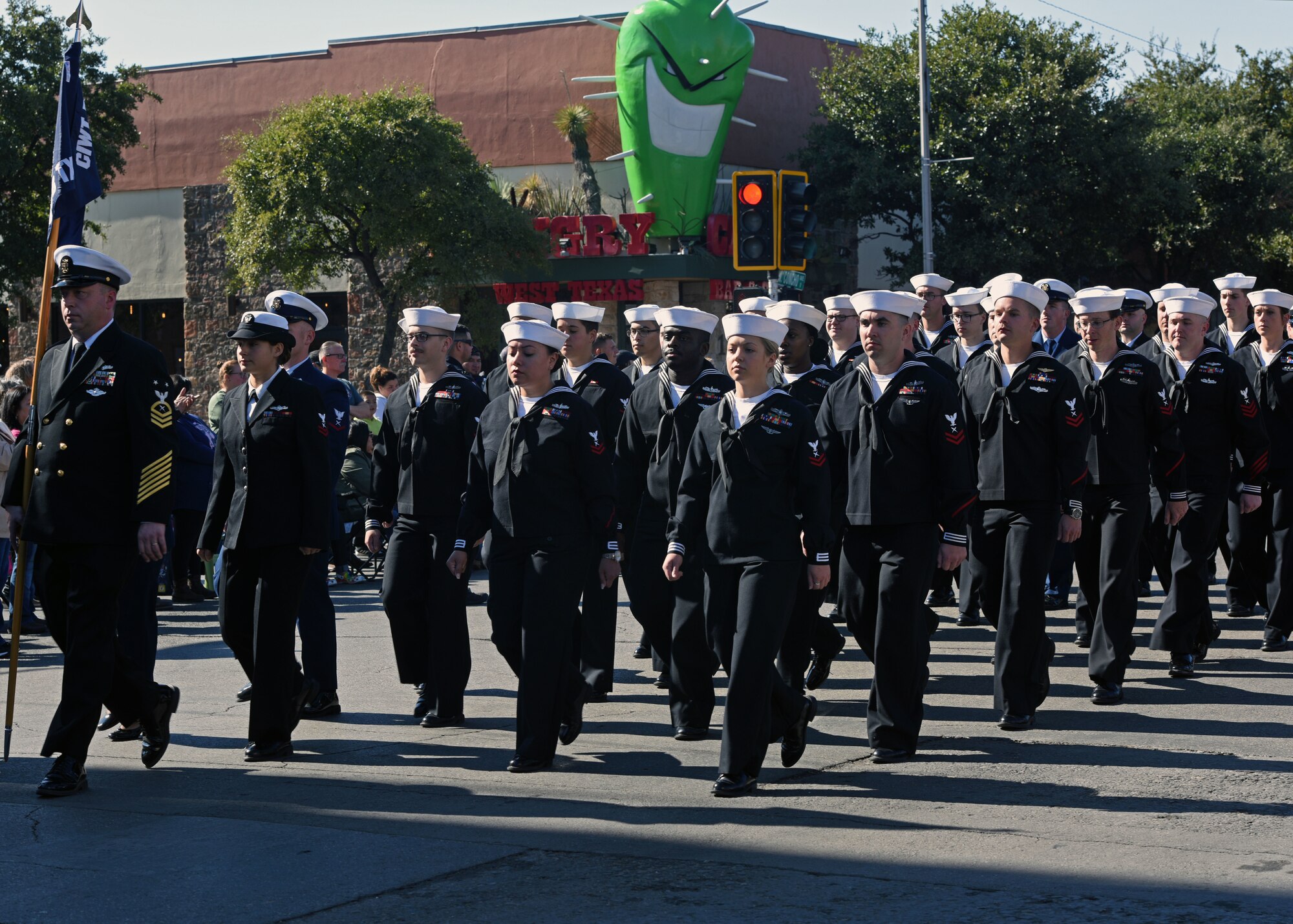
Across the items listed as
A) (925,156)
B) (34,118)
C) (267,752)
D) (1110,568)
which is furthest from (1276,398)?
(34,118)

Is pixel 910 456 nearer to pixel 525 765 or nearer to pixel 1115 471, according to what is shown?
pixel 1115 471

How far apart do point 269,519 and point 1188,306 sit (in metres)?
5.80

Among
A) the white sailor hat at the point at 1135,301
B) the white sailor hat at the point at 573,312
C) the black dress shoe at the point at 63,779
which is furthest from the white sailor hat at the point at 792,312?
the black dress shoe at the point at 63,779

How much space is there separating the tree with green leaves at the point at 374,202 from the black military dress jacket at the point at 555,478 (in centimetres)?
2538

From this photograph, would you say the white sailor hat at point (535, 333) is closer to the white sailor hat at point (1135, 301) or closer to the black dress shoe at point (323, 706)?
the black dress shoe at point (323, 706)

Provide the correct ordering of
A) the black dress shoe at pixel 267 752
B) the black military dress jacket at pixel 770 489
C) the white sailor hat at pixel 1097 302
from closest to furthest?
the black military dress jacket at pixel 770 489 < the black dress shoe at pixel 267 752 < the white sailor hat at pixel 1097 302

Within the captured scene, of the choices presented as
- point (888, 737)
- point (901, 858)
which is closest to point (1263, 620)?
point (888, 737)

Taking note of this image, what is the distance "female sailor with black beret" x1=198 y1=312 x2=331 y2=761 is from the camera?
7.83 meters

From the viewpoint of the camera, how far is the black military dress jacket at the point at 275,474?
7.83m

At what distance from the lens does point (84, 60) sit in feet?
119

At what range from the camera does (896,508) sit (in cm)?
763

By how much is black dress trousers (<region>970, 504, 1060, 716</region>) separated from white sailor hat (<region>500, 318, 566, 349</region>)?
2532 millimetres

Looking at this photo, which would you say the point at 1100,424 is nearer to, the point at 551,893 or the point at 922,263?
the point at 551,893

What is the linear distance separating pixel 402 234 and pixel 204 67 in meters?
11.6
